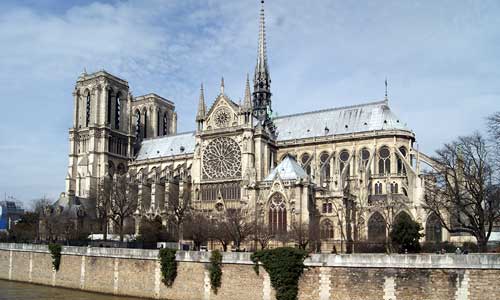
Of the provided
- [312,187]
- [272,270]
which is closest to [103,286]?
[272,270]

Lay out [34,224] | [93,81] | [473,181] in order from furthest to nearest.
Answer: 1. [93,81]
2. [34,224]
3. [473,181]

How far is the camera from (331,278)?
2856 centimetres

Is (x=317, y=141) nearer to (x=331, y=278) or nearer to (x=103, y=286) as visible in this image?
(x=103, y=286)

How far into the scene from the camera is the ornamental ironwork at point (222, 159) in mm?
63719

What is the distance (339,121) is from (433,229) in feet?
69.5

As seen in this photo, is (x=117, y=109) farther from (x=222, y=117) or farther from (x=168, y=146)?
(x=222, y=117)

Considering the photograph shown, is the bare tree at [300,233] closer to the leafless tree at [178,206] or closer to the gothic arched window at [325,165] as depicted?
the leafless tree at [178,206]

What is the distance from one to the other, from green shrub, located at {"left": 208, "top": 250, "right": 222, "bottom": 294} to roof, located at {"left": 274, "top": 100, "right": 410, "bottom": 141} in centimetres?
3580

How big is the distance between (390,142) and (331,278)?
35.6 m

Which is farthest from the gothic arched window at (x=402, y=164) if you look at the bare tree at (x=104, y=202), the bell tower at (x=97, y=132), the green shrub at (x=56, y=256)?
the bell tower at (x=97, y=132)

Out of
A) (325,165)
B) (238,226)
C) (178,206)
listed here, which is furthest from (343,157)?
(238,226)

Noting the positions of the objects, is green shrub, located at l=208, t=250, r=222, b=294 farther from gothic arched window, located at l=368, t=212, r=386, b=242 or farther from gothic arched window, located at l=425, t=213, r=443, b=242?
gothic arched window, located at l=425, t=213, r=443, b=242

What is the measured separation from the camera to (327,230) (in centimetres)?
5191

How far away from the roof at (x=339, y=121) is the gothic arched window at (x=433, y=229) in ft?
47.7
